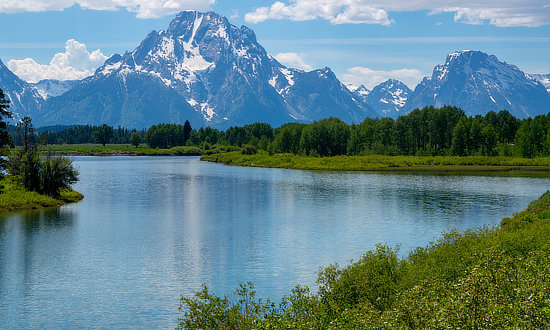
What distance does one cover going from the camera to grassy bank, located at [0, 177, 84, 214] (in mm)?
68312

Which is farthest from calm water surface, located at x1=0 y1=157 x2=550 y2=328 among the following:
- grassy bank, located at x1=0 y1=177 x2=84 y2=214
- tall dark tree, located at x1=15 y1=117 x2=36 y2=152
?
tall dark tree, located at x1=15 y1=117 x2=36 y2=152

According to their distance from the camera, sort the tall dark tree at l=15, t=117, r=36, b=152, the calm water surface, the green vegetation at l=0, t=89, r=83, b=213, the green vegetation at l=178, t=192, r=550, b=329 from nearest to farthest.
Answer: the green vegetation at l=178, t=192, r=550, b=329 → the calm water surface → the green vegetation at l=0, t=89, r=83, b=213 → the tall dark tree at l=15, t=117, r=36, b=152

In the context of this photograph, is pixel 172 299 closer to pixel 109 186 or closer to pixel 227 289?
pixel 227 289

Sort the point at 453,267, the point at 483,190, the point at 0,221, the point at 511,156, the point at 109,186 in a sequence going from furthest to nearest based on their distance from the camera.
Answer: the point at 511,156 < the point at 109,186 < the point at 483,190 < the point at 0,221 < the point at 453,267

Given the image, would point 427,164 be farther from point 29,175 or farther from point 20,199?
point 20,199

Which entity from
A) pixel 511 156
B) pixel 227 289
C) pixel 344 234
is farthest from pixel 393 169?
pixel 227 289

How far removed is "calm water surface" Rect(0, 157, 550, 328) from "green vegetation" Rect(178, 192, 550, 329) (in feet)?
18.9

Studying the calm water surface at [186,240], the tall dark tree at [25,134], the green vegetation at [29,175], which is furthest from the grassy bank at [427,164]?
the tall dark tree at [25,134]

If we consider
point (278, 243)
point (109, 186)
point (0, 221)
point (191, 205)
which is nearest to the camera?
point (278, 243)

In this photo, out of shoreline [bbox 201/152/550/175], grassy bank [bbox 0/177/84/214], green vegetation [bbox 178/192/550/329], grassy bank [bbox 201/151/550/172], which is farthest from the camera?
grassy bank [bbox 201/151/550/172]

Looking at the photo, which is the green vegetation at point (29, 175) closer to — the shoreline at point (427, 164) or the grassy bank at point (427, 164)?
the shoreline at point (427, 164)

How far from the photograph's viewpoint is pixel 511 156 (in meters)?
184

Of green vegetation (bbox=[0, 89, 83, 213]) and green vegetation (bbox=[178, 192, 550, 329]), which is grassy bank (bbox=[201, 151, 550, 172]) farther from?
green vegetation (bbox=[178, 192, 550, 329])

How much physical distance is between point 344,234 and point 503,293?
3284 centimetres
